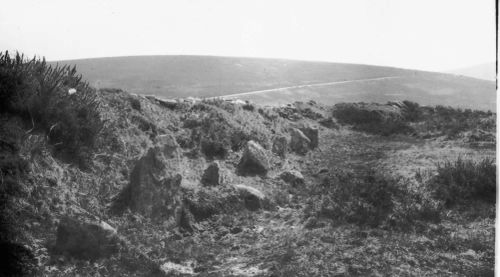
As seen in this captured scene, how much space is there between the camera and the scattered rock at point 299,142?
1191 centimetres

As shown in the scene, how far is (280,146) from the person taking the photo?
11.3 m

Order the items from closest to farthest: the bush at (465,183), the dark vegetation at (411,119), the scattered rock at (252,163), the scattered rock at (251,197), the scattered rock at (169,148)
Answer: the bush at (465,183) → the scattered rock at (251,197) → the scattered rock at (169,148) → the scattered rock at (252,163) → the dark vegetation at (411,119)

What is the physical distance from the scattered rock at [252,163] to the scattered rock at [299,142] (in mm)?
2554

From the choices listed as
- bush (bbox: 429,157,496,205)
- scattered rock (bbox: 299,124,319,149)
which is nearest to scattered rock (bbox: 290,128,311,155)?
scattered rock (bbox: 299,124,319,149)

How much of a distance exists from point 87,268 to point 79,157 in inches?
98.9

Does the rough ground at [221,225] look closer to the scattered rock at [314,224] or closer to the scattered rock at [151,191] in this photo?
the scattered rock at [314,224]

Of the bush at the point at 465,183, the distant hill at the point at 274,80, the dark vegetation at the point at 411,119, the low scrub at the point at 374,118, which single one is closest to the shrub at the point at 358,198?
the bush at the point at 465,183

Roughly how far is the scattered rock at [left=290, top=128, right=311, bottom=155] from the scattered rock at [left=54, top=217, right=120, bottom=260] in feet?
23.9

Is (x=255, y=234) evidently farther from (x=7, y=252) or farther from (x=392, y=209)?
(x=7, y=252)

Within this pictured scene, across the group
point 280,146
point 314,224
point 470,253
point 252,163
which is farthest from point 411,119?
point 470,253

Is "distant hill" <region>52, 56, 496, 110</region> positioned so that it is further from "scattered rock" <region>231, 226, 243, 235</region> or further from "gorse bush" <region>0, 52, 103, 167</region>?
"scattered rock" <region>231, 226, 243, 235</region>

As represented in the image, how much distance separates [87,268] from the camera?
4949 mm

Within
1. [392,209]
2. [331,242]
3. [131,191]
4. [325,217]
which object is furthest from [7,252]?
[392,209]

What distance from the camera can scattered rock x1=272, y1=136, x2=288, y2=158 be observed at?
11078 millimetres
